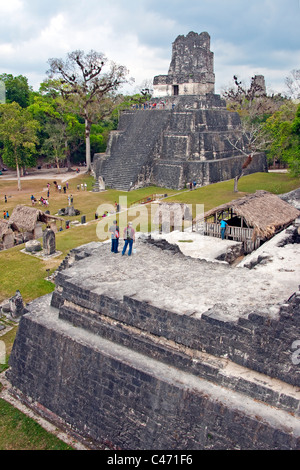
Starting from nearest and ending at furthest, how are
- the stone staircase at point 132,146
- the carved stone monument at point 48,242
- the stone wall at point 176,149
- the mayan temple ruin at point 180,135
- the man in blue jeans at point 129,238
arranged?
the man in blue jeans at point 129,238 < the carved stone monument at point 48,242 < the stone wall at point 176,149 < the mayan temple ruin at point 180,135 < the stone staircase at point 132,146

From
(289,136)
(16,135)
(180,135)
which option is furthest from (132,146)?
(289,136)

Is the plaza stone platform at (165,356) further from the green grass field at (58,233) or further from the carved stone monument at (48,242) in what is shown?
the carved stone monument at (48,242)

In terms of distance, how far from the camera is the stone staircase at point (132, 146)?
2555 centimetres

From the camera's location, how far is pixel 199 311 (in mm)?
5938

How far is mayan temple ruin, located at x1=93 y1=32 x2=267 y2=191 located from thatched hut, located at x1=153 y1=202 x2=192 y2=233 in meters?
7.91

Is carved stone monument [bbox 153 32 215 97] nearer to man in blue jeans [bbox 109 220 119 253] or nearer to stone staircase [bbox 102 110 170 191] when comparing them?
stone staircase [bbox 102 110 170 191]

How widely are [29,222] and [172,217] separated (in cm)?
586

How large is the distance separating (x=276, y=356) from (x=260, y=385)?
424 millimetres

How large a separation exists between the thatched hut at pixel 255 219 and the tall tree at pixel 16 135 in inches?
→ 653

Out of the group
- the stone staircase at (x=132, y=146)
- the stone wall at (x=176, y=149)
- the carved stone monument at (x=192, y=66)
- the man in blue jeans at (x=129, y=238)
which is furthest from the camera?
the carved stone monument at (x=192, y=66)

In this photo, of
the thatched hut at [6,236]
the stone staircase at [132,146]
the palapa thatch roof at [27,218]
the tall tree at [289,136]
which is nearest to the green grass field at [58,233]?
the thatched hut at [6,236]

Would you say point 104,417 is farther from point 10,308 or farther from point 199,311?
point 10,308

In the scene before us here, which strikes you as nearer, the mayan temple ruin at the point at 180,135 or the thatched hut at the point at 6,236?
the thatched hut at the point at 6,236
